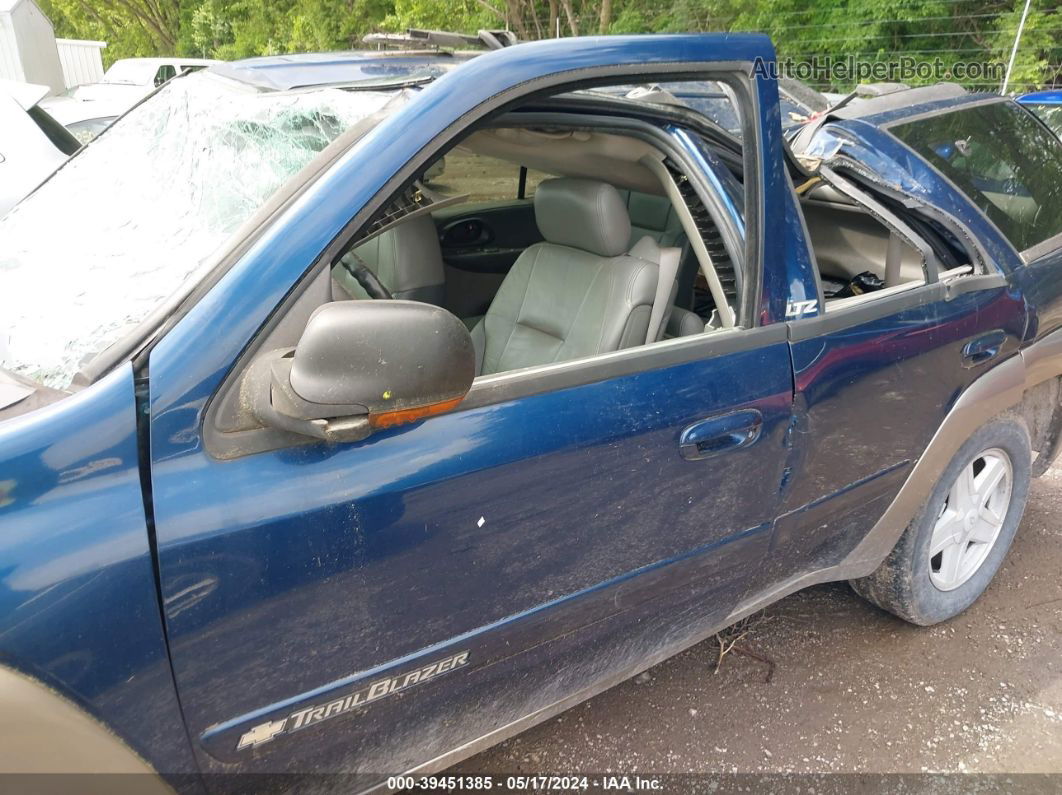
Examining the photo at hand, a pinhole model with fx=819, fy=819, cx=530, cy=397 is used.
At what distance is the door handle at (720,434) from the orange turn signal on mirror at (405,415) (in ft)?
2.05

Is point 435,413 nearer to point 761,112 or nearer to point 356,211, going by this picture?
point 356,211

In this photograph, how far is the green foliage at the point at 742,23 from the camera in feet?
33.5

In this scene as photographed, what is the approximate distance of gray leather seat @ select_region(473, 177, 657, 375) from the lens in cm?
241

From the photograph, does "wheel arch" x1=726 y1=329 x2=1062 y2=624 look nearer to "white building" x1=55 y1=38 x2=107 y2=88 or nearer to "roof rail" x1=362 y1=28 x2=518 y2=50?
"roof rail" x1=362 y1=28 x2=518 y2=50

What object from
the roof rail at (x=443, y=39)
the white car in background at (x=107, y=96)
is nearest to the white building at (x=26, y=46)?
the white car in background at (x=107, y=96)

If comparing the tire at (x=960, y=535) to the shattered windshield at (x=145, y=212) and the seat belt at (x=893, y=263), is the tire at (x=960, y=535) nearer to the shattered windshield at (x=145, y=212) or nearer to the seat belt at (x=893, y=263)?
the seat belt at (x=893, y=263)

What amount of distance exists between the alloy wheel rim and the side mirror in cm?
203

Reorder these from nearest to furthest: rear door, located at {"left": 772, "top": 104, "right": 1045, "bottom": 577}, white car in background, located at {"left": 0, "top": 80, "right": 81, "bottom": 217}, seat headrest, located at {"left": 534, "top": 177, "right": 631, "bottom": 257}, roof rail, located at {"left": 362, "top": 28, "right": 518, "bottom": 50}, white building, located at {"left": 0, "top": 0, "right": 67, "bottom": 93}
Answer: rear door, located at {"left": 772, "top": 104, "right": 1045, "bottom": 577}
roof rail, located at {"left": 362, "top": 28, "right": 518, "bottom": 50}
seat headrest, located at {"left": 534, "top": 177, "right": 631, "bottom": 257}
white car in background, located at {"left": 0, "top": 80, "right": 81, "bottom": 217}
white building, located at {"left": 0, "top": 0, "right": 67, "bottom": 93}

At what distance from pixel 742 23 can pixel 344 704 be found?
42.9 feet

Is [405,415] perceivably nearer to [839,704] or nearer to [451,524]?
[451,524]

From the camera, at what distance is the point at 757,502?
6.64 ft

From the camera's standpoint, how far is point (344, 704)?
1514mm

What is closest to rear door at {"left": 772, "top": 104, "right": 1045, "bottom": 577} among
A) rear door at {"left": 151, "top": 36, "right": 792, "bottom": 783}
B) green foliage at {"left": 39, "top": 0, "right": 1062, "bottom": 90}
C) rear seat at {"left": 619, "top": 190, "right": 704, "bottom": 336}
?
rear door at {"left": 151, "top": 36, "right": 792, "bottom": 783}

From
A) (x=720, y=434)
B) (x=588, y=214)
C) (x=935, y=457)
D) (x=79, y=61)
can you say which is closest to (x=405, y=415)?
(x=720, y=434)
